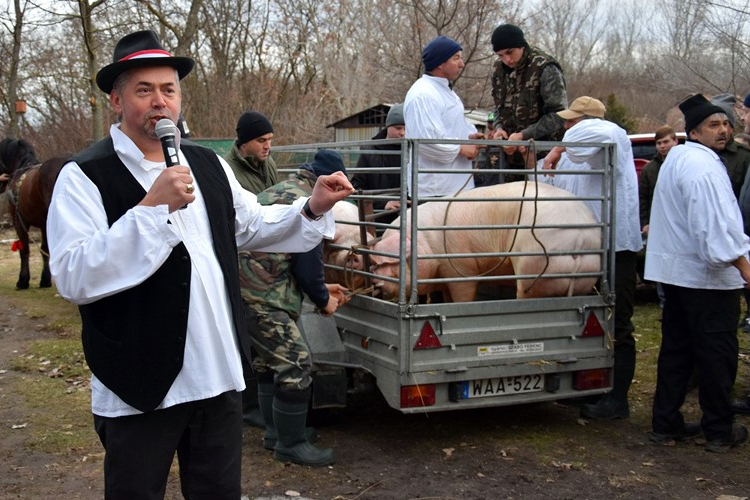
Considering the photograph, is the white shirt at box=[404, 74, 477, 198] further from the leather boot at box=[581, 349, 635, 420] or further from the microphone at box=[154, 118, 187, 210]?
the microphone at box=[154, 118, 187, 210]

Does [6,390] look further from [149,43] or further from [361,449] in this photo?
[149,43]

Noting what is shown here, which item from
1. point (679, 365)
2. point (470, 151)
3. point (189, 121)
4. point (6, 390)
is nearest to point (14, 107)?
point (189, 121)

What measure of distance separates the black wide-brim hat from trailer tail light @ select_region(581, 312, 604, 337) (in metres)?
3.52

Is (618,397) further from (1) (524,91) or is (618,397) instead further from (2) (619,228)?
(1) (524,91)

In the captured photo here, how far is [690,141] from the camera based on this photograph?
5.53 m

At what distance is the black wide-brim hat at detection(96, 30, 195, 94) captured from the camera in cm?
276

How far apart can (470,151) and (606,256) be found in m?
1.21

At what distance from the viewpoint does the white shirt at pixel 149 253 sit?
2.46 m

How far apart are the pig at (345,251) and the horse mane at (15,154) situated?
8.74 m

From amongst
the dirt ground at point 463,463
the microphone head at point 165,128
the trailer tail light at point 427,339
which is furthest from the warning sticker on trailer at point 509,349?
the microphone head at point 165,128

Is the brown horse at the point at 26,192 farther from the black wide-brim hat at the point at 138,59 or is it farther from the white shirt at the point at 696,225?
the black wide-brim hat at the point at 138,59

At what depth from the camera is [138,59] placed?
275 centimetres

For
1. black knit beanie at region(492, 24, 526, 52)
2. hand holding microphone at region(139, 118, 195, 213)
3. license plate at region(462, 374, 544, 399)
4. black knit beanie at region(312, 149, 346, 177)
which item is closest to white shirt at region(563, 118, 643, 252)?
black knit beanie at region(492, 24, 526, 52)

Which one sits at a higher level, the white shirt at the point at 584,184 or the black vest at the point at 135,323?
the white shirt at the point at 584,184
